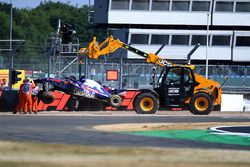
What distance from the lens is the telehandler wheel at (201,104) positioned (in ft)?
97.0

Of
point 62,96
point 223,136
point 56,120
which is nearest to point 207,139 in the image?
point 223,136

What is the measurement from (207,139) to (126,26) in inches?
2261

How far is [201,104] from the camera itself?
29766 millimetres

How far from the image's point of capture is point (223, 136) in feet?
63.8

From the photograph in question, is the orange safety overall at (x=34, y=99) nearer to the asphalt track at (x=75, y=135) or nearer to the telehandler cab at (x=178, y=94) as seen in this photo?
the asphalt track at (x=75, y=135)

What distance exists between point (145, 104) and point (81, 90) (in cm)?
307

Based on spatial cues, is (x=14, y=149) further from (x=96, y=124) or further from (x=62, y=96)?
(x=62, y=96)

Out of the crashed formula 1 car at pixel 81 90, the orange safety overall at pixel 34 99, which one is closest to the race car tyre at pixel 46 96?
the crashed formula 1 car at pixel 81 90

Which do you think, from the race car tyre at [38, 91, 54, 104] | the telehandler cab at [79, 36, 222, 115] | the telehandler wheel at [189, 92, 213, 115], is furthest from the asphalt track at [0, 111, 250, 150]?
the telehandler wheel at [189, 92, 213, 115]

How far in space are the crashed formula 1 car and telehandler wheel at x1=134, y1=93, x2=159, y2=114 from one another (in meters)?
1.39

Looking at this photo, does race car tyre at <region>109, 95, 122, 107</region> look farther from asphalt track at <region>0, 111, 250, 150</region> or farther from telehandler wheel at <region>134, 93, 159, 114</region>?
asphalt track at <region>0, 111, 250, 150</region>

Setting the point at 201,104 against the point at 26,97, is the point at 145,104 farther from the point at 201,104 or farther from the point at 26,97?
the point at 26,97

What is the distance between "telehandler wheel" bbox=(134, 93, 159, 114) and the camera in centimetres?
2952

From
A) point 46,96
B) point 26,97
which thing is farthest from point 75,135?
point 46,96
